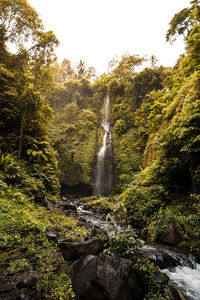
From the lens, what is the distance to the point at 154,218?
550 centimetres

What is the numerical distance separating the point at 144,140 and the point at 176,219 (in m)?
13.1

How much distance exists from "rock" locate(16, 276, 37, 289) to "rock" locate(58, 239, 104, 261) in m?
0.64

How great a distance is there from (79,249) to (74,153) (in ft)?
56.6

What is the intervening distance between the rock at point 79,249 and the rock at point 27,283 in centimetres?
64

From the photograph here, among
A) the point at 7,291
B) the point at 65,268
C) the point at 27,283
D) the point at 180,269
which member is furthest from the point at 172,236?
the point at 7,291

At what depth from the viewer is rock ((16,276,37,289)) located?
7.68ft

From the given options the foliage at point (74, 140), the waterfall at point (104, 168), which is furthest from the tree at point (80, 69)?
the waterfall at point (104, 168)

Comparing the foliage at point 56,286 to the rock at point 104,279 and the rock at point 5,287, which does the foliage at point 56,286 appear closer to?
the rock at point 104,279

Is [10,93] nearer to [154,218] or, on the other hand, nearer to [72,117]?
[154,218]

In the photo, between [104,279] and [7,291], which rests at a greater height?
[104,279]

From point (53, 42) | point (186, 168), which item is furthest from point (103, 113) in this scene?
point (186, 168)

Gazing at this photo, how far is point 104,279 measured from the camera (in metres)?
2.28

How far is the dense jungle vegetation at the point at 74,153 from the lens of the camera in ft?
13.7

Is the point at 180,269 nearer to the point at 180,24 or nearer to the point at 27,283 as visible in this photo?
the point at 27,283
